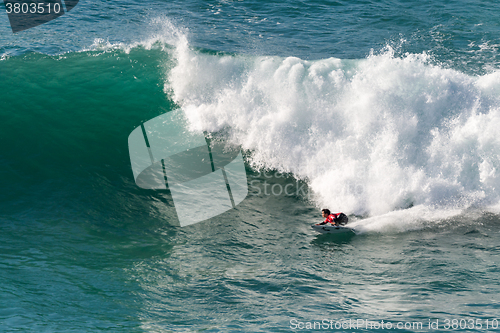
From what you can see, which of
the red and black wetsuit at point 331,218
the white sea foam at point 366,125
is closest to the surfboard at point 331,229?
the red and black wetsuit at point 331,218

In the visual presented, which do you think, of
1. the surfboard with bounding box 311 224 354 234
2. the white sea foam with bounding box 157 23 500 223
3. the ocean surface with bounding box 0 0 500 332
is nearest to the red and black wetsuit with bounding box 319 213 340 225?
the surfboard with bounding box 311 224 354 234

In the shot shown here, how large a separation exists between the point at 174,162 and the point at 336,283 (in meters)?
5.56

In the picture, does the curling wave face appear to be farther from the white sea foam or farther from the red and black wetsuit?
the red and black wetsuit

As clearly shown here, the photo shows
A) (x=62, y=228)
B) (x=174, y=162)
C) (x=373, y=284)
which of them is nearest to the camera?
(x=373, y=284)

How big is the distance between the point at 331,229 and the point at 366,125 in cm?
321

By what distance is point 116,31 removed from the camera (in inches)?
547

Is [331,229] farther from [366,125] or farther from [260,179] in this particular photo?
[366,125]

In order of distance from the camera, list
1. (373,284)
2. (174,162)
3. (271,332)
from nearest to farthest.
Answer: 1. (271,332)
2. (373,284)
3. (174,162)

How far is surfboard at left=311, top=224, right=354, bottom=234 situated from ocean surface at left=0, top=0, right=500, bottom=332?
135mm

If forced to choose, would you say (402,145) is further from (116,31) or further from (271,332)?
(116,31)

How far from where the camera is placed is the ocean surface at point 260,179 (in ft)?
18.4

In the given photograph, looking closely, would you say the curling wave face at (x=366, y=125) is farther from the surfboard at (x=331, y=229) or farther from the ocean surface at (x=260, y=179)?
the surfboard at (x=331, y=229)

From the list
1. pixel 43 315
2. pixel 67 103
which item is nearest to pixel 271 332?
pixel 43 315

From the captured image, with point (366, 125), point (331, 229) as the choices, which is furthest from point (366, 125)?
point (331, 229)
